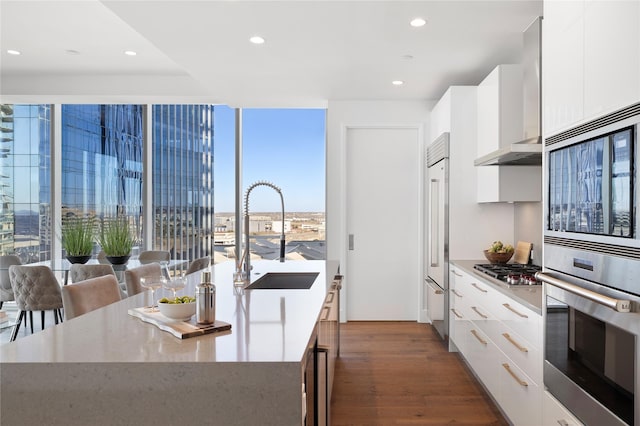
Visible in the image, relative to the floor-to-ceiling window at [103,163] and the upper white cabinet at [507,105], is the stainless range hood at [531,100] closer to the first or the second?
the upper white cabinet at [507,105]

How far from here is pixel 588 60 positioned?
174 centimetres

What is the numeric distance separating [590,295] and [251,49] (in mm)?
3045

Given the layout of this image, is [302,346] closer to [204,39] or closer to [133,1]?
[133,1]

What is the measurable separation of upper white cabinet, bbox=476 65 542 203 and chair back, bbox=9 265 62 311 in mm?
3904

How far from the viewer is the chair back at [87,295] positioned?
7.43 feet

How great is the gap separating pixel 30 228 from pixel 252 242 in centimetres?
292

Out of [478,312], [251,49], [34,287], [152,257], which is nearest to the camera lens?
[478,312]

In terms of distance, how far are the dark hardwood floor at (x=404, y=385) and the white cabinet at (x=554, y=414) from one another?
736 millimetres

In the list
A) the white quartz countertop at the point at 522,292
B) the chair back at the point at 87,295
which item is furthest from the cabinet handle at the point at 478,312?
the chair back at the point at 87,295

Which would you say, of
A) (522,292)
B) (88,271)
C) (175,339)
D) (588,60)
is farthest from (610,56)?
(88,271)

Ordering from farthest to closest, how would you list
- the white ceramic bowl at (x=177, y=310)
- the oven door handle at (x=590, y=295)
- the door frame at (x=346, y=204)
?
the door frame at (x=346, y=204) < the white ceramic bowl at (x=177, y=310) < the oven door handle at (x=590, y=295)

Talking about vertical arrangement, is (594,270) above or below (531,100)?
below

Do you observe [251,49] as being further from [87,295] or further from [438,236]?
[438,236]

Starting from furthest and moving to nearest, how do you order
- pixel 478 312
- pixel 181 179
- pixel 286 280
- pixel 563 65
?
pixel 181 179 → pixel 478 312 → pixel 286 280 → pixel 563 65
